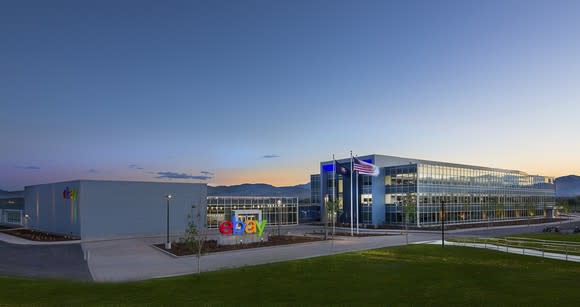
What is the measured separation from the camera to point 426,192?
257 ft

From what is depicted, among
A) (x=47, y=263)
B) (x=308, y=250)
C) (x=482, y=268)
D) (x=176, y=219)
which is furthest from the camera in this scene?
(x=176, y=219)

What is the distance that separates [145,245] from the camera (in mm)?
47219

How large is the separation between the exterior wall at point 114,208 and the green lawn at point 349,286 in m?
33.0

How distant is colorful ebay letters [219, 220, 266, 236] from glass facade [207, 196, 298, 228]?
771 inches

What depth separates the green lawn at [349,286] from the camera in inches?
719

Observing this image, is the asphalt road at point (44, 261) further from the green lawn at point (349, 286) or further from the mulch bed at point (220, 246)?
the mulch bed at point (220, 246)

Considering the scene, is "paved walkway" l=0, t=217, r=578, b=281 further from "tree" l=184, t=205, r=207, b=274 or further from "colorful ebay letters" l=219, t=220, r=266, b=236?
"colorful ebay letters" l=219, t=220, r=266, b=236

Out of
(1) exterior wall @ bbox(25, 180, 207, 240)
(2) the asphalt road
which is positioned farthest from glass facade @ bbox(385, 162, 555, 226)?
(2) the asphalt road

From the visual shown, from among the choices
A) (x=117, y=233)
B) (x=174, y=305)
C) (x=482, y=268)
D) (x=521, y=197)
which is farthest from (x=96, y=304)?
(x=521, y=197)

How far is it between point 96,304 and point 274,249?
25.1 metres

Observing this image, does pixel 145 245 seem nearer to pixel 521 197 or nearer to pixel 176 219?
pixel 176 219

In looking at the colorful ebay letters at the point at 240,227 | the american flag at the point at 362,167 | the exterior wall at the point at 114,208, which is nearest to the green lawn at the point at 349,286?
the colorful ebay letters at the point at 240,227

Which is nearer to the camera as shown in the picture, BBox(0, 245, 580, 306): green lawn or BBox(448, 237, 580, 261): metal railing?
BBox(0, 245, 580, 306): green lawn

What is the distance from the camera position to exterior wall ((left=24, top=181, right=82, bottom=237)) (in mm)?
57594
